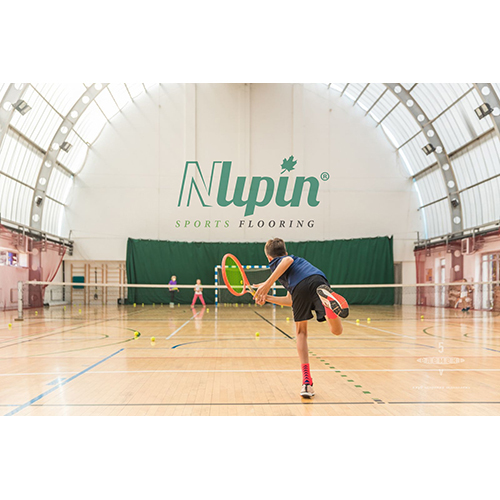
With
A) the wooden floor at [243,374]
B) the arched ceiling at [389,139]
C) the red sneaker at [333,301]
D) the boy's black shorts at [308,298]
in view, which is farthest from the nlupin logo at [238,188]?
the red sneaker at [333,301]

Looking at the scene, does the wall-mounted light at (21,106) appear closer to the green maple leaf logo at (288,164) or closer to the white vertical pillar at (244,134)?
the white vertical pillar at (244,134)

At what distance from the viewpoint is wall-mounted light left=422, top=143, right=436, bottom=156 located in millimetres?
20062

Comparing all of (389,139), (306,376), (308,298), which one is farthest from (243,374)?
(389,139)

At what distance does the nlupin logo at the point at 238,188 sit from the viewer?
20.6m

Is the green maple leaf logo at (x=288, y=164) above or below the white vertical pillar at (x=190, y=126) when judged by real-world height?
below

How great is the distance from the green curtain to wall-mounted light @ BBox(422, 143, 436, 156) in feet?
15.7

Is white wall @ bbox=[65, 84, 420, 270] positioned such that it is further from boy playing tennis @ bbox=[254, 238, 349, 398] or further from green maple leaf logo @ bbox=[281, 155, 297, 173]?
boy playing tennis @ bbox=[254, 238, 349, 398]

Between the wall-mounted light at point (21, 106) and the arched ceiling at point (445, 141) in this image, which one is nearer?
the wall-mounted light at point (21, 106)

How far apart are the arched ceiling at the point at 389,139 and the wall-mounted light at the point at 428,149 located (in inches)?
2.8

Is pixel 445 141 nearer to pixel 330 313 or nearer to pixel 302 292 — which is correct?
pixel 302 292

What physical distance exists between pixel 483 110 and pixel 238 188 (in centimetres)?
992

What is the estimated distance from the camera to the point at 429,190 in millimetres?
22125

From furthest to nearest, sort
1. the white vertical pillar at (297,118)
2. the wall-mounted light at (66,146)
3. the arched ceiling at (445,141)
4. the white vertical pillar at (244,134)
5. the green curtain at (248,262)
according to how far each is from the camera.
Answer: the green curtain at (248,262) → the white vertical pillar at (297,118) → the white vertical pillar at (244,134) → the wall-mounted light at (66,146) → the arched ceiling at (445,141)

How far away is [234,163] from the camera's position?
20688mm
